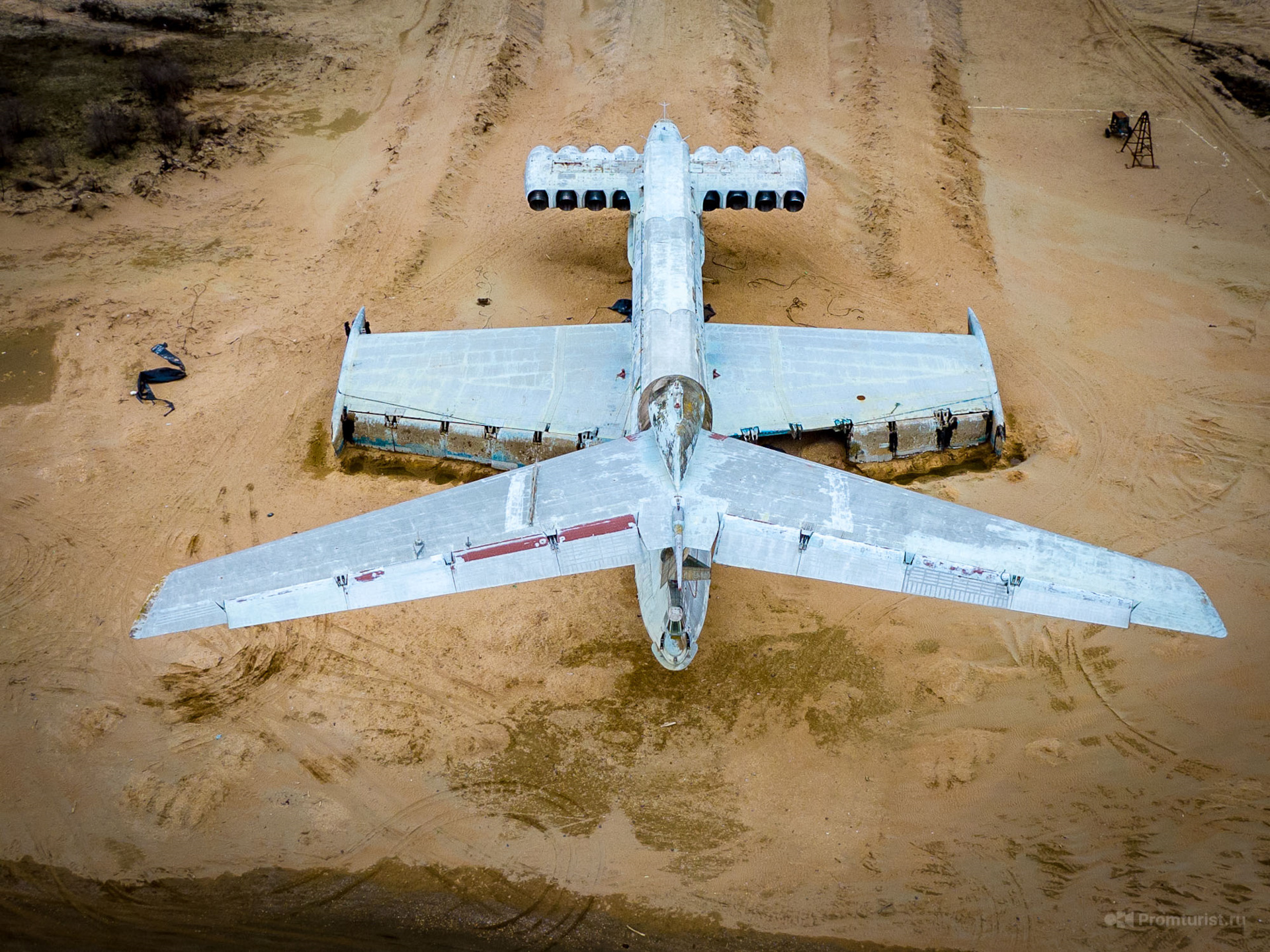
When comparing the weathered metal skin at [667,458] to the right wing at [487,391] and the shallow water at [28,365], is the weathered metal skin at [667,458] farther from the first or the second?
the shallow water at [28,365]

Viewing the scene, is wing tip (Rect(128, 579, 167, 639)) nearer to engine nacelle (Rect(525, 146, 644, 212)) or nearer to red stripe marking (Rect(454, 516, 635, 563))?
red stripe marking (Rect(454, 516, 635, 563))

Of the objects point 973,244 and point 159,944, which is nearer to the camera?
point 159,944

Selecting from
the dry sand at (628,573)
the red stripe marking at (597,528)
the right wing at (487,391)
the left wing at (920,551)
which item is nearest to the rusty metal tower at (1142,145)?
the dry sand at (628,573)

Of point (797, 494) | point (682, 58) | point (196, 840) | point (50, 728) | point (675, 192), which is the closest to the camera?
point (797, 494)

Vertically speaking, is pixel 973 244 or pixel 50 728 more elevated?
pixel 973 244

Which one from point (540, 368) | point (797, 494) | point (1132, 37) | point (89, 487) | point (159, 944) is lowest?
point (159, 944)

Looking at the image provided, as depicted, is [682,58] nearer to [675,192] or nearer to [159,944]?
[675,192]

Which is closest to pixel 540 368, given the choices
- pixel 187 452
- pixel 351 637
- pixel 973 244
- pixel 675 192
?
pixel 675 192
